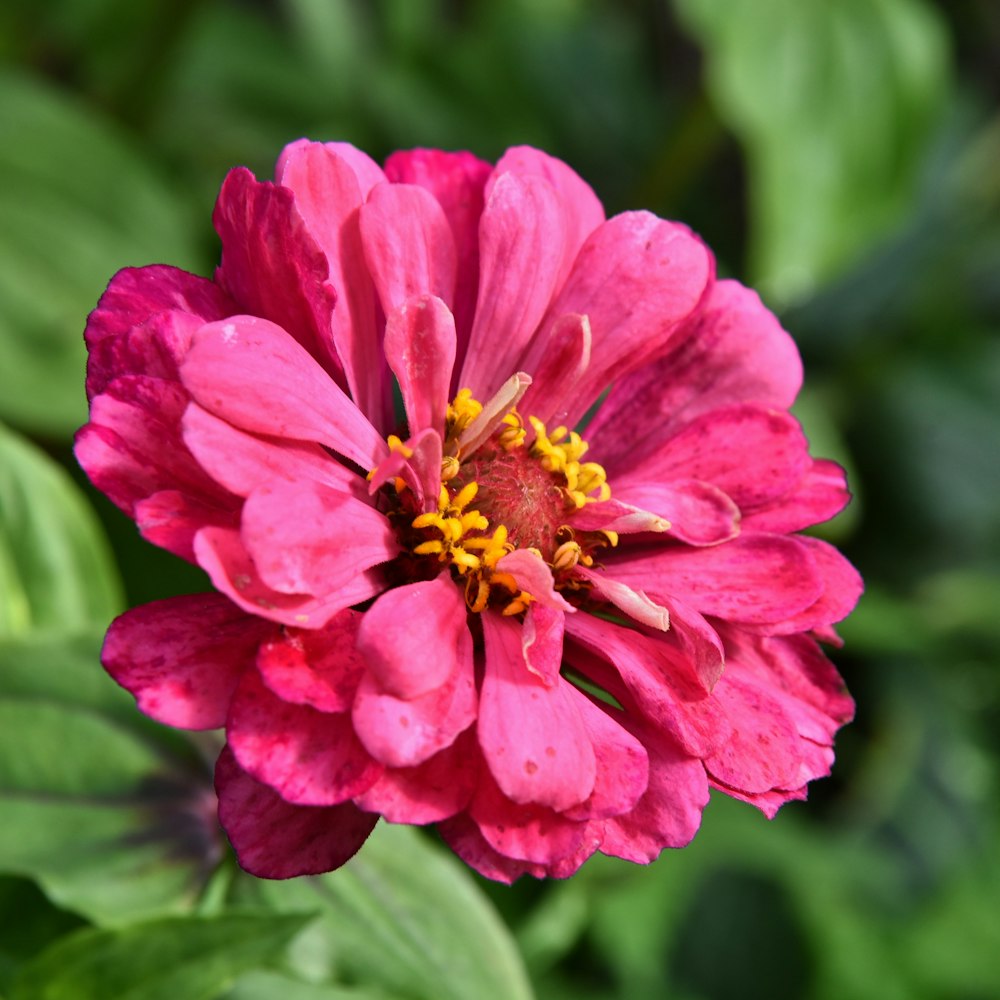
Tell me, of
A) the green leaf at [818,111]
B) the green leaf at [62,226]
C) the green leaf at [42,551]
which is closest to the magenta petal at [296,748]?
the green leaf at [42,551]

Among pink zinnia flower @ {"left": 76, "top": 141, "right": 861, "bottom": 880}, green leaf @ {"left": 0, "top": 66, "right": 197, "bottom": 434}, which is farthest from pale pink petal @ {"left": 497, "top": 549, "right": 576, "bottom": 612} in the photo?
green leaf @ {"left": 0, "top": 66, "right": 197, "bottom": 434}

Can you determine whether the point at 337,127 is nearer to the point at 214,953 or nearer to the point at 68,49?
the point at 68,49

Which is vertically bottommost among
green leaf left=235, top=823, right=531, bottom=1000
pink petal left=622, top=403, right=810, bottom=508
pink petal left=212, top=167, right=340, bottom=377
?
green leaf left=235, top=823, right=531, bottom=1000

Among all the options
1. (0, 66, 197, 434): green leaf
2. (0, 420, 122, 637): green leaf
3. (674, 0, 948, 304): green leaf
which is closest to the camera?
(0, 420, 122, 637): green leaf

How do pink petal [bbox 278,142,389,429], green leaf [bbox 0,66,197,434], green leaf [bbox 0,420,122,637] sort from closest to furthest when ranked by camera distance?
pink petal [bbox 278,142,389,429], green leaf [bbox 0,420,122,637], green leaf [bbox 0,66,197,434]

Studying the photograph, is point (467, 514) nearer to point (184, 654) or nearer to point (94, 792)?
point (184, 654)

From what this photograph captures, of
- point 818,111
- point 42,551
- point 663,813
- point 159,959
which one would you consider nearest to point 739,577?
point 663,813

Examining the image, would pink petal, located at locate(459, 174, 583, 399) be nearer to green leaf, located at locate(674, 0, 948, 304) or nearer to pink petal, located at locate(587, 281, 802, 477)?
pink petal, located at locate(587, 281, 802, 477)
